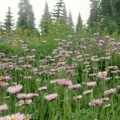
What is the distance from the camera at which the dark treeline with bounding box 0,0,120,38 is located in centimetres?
761

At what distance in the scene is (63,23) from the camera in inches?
307

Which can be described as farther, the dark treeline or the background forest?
the dark treeline

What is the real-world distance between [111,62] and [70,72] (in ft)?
4.13

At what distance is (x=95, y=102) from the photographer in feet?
7.16

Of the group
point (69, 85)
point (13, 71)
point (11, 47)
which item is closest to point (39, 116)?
point (69, 85)

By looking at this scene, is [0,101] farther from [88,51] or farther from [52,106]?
[88,51]

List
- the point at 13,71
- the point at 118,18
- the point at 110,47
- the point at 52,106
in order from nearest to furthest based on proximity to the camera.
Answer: the point at 52,106 → the point at 13,71 → the point at 110,47 → the point at 118,18

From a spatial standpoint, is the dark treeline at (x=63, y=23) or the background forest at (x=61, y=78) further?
the dark treeline at (x=63, y=23)

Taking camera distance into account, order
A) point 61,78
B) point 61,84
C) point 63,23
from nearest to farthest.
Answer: point 61,84 < point 61,78 < point 63,23

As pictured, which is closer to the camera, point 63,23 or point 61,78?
point 61,78

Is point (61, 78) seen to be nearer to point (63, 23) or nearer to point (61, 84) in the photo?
point (61, 84)

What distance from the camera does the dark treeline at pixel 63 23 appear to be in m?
7.61

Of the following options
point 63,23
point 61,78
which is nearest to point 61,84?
point 61,78

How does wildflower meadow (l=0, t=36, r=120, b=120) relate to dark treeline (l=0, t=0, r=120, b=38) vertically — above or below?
below
